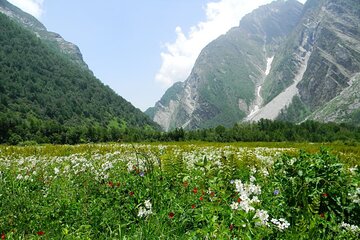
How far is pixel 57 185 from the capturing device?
8.07 m

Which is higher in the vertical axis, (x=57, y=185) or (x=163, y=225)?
(x=57, y=185)

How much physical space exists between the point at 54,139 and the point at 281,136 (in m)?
72.3

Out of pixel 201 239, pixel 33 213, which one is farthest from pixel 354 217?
pixel 33 213

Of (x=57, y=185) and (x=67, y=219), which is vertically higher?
(x=57, y=185)

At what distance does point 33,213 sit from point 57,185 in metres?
1.30

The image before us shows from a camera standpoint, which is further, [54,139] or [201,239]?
[54,139]

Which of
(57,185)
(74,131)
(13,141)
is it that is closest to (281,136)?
(74,131)

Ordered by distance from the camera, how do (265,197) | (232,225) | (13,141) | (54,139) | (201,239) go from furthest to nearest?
(54,139), (13,141), (265,197), (232,225), (201,239)

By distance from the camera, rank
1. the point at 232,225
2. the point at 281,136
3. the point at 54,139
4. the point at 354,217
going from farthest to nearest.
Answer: the point at 281,136, the point at 54,139, the point at 354,217, the point at 232,225

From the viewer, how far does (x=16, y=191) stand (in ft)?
25.6

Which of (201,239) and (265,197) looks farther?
(265,197)

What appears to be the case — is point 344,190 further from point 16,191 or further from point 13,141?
point 13,141

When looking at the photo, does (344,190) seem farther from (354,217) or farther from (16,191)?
(16,191)

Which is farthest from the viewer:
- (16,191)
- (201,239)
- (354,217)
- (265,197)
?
(16,191)
